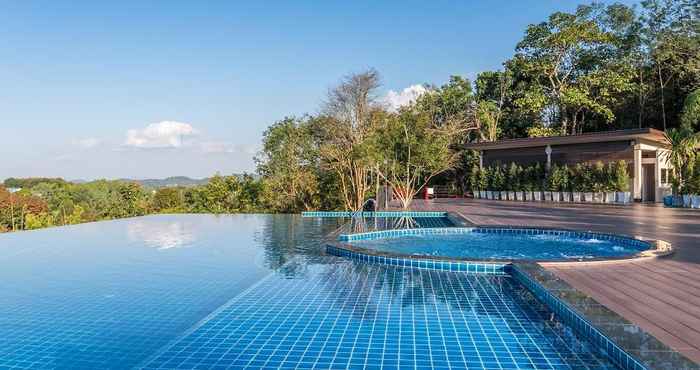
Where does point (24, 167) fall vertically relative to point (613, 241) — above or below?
above

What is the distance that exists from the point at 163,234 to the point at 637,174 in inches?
565

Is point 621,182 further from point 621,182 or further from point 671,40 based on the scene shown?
point 671,40

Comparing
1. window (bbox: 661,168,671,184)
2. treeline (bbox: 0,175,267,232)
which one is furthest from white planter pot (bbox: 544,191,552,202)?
treeline (bbox: 0,175,267,232)

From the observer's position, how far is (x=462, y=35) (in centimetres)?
2019

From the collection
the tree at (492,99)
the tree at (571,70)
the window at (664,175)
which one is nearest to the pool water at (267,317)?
the window at (664,175)

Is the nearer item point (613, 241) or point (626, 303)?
point (626, 303)

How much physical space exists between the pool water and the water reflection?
5.75ft

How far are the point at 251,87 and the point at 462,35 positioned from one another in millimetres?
8781

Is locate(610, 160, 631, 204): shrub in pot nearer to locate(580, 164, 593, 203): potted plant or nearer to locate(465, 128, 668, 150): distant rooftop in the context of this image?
locate(580, 164, 593, 203): potted plant

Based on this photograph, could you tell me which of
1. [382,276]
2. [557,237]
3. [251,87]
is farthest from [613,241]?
[251,87]

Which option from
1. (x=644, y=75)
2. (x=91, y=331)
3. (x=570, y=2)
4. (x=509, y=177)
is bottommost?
(x=91, y=331)

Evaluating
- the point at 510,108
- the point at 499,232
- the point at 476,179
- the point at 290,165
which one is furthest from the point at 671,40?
the point at 499,232

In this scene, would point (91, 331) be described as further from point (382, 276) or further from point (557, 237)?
point (557, 237)

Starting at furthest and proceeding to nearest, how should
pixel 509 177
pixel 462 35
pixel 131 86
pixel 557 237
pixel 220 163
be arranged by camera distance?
pixel 220 163 < pixel 462 35 < pixel 509 177 < pixel 131 86 < pixel 557 237
